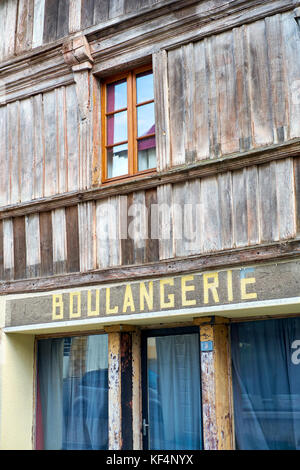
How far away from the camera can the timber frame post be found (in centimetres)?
608

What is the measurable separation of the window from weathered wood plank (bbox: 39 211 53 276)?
92 cm

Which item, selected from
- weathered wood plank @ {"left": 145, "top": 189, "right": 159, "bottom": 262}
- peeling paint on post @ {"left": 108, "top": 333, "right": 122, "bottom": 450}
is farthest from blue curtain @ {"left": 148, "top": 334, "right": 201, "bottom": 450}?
weathered wood plank @ {"left": 145, "top": 189, "right": 159, "bottom": 262}

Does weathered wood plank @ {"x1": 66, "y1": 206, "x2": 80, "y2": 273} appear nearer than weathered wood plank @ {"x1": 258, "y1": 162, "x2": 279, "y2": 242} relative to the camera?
No

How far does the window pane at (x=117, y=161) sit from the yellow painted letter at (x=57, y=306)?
157 cm

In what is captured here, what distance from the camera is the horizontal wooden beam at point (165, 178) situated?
19.0 ft

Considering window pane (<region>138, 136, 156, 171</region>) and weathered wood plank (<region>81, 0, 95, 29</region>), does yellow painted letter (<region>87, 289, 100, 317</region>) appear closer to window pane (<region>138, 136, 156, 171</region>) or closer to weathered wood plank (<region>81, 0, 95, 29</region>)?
window pane (<region>138, 136, 156, 171</region>)

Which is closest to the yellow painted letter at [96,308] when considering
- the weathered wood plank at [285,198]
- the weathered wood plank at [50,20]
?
the weathered wood plank at [285,198]

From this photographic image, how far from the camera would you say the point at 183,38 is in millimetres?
6633

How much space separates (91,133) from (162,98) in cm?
102

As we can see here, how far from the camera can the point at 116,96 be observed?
7348mm

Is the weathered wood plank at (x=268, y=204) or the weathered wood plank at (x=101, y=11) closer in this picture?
the weathered wood plank at (x=268, y=204)

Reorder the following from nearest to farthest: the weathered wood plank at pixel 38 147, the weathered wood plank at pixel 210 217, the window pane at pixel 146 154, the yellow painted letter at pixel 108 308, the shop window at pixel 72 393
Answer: the weathered wood plank at pixel 210 217
the yellow painted letter at pixel 108 308
the window pane at pixel 146 154
the shop window at pixel 72 393
the weathered wood plank at pixel 38 147

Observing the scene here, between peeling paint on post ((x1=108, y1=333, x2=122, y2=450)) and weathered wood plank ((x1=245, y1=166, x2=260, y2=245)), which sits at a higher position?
weathered wood plank ((x1=245, y1=166, x2=260, y2=245))

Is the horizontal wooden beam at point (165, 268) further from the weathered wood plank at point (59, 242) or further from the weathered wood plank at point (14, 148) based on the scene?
the weathered wood plank at point (14, 148)
